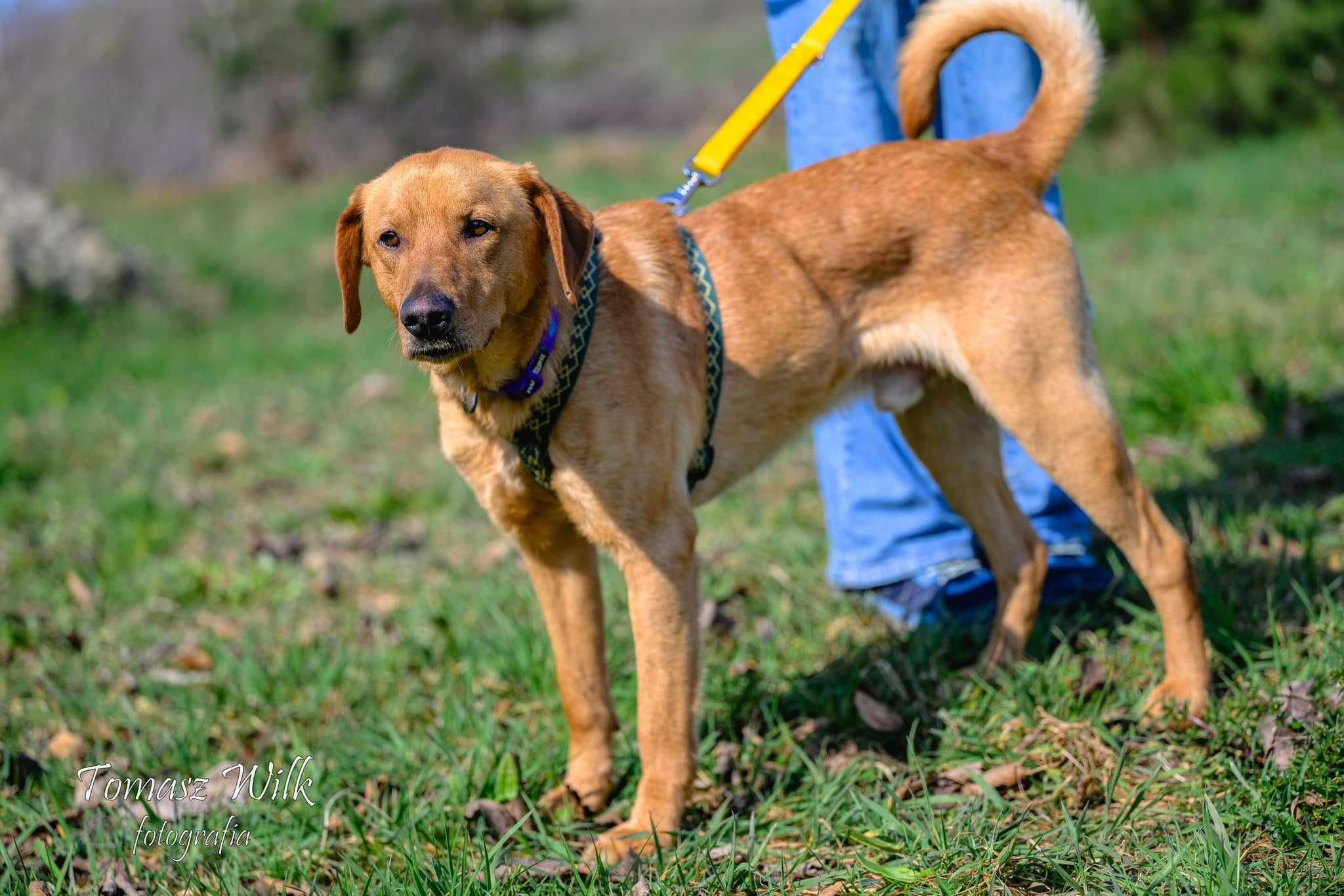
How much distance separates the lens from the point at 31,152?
61.1ft

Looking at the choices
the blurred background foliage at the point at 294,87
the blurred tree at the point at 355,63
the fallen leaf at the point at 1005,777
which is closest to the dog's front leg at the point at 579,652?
the fallen leaf at the point at 1005,777

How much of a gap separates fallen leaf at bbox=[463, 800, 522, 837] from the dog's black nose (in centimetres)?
115

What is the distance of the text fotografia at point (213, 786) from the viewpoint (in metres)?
2.86

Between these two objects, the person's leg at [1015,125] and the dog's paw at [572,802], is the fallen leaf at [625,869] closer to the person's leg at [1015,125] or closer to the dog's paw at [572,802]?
the dog's paw at [572,802]

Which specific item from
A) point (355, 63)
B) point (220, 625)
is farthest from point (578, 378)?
point (355, 63)

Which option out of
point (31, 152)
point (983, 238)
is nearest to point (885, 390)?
point (983, 238)

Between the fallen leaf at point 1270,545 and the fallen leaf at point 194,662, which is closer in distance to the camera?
the fallen leaf at point 1270,545

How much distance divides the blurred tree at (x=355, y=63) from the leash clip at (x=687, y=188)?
17639mm

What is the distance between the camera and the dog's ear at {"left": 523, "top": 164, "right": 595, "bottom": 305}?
98.4 inches

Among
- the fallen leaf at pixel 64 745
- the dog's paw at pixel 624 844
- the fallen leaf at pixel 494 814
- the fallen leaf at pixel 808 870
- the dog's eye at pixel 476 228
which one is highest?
the dog's eye at pixel 476 228

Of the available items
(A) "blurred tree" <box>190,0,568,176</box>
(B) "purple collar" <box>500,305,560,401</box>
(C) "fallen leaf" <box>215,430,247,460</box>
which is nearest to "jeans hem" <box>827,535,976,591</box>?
(B) "purple collar" <box>500,305,560,401</box>

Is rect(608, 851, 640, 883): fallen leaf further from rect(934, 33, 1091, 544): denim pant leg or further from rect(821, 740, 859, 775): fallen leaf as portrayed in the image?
rect(934, 33, 1091, 544): denim pant leg

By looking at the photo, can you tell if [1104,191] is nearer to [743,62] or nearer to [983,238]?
[983,238]

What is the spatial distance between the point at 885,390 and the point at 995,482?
0.52m
